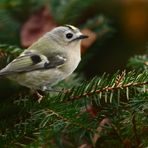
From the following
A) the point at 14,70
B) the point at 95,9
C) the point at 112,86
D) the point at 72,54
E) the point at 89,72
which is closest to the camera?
the point at 112,86

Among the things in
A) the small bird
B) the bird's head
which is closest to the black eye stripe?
the small bird

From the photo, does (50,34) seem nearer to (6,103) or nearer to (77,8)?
(77,8)

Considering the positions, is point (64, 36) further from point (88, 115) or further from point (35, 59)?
point (88, 115)

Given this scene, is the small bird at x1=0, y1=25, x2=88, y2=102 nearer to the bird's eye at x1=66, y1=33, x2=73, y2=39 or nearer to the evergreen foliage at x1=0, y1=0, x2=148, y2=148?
the bird's eye at x1=66, y1=33, x2=73, y2=39

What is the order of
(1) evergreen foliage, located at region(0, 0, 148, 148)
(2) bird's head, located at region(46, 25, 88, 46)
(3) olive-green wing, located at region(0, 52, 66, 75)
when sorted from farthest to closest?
(2) bird's head, located at region(46, 25, 88, 46)
(3) olive-green wing, located at region(0, 52, 66, 75)
(1) evergreen foliage, located at region(0, 0, 148, 148)

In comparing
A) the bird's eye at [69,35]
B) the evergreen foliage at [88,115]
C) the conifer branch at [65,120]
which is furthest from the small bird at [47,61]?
the conifer branch at [65,120]

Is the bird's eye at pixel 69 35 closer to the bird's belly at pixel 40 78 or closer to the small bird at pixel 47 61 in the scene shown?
the small bird at pixel 47 61

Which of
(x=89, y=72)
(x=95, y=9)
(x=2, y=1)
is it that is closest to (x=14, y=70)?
(x=2, y=1)

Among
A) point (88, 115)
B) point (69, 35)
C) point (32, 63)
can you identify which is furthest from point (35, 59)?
point (88, 115)
